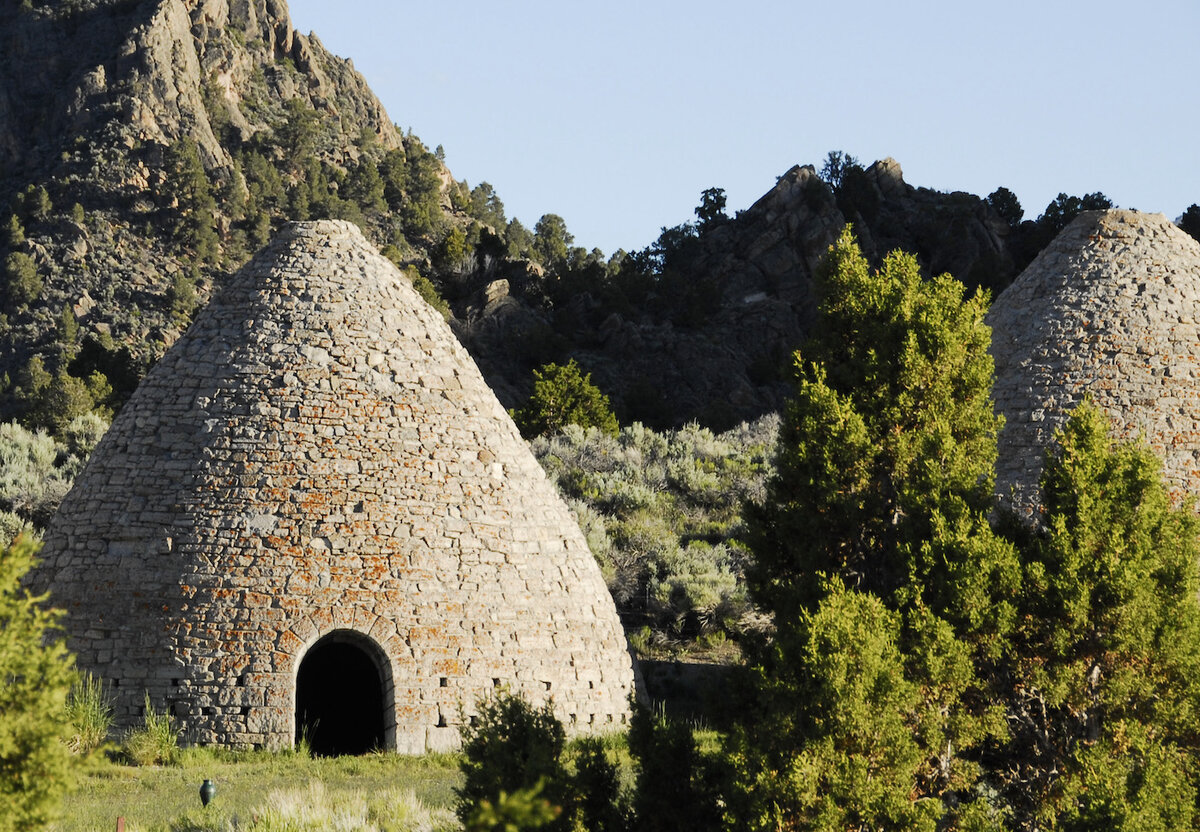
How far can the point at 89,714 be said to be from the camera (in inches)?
476

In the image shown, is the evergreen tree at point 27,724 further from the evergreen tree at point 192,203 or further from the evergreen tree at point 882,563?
the evergreen tree at point 192,203

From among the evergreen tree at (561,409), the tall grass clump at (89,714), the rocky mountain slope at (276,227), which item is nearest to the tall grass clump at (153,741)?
the tall grass clump at (89,714)

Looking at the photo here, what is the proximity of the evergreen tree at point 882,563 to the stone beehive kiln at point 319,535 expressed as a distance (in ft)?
8.91

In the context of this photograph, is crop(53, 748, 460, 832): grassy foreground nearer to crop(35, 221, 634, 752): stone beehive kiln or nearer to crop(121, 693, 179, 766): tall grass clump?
crop(121, 693, 179, 766): tall grass clump

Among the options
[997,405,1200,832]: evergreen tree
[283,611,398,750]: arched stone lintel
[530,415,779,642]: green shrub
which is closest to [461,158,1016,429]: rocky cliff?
[530,415,779,642]: green shrub

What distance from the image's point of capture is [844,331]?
1196 cm

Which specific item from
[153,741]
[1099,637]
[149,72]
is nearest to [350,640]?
[153,741]

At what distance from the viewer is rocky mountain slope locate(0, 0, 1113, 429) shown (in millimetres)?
49344

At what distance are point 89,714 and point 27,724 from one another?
14.8 feet

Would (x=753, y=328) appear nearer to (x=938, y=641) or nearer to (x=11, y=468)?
(x=11, y=468)

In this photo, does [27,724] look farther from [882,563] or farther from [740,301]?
[740,301]

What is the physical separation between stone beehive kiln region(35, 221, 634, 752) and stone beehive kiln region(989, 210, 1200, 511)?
5.20 m

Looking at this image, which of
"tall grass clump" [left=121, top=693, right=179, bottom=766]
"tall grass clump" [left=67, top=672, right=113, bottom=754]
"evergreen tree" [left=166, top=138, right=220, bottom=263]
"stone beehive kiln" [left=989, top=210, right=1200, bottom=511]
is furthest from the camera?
"evergreen tree" [left=166, top=138, right=220, bottom=263]

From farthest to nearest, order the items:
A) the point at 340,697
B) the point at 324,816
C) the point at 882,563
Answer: the point at 340,697 < the point at 882,563 < the point at 324,816
